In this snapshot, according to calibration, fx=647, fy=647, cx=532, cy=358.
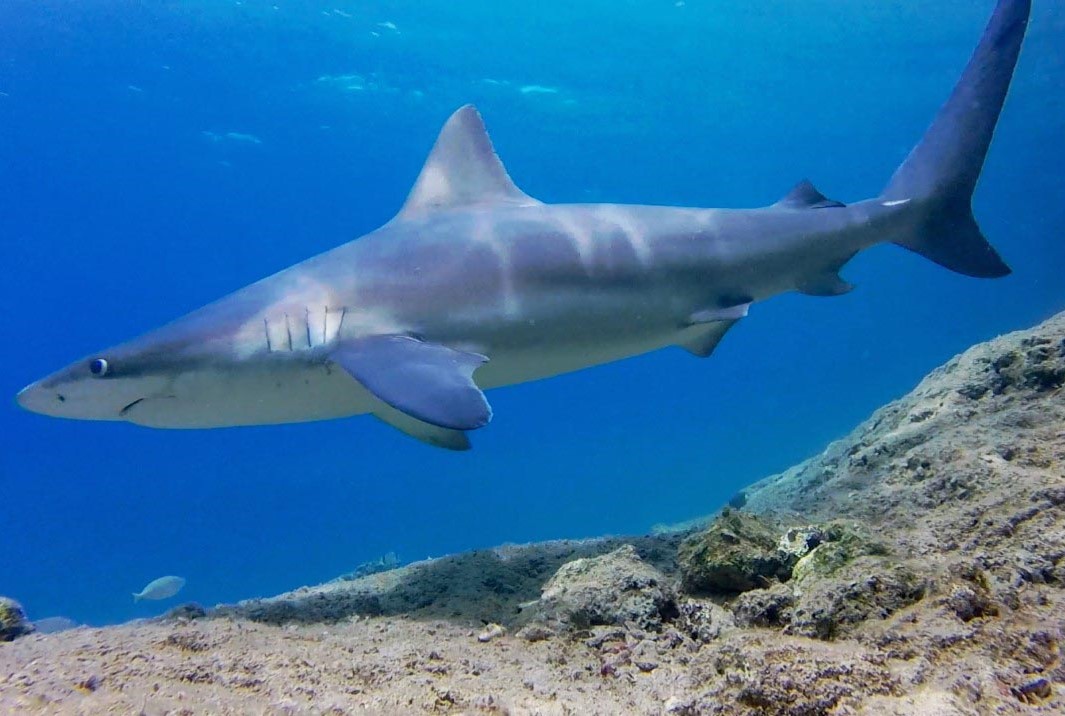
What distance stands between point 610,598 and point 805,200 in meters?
3.78

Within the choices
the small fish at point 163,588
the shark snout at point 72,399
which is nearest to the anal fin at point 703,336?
the shark snout at point 72,399

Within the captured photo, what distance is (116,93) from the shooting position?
34312mm

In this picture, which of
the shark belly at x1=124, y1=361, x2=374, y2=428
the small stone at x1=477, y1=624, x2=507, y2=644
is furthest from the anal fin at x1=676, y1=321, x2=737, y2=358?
the small stone at x1=477, y1=624, x2=507, y2=644

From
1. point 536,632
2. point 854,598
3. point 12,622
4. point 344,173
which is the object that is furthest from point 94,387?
point 344,173

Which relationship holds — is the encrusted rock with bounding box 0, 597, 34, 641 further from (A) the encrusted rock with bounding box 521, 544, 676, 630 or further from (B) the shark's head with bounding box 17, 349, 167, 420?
(A) the encrusted rock with bounding box 521, 544, 676, 630

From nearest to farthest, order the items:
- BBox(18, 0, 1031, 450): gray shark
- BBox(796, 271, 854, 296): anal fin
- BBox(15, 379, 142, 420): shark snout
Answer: BBox(15, 379, 142, 420): shark snout
BBox(18, 0, 1031, 450): gray shark
BBox(796, 271, 854, 296): anal fin

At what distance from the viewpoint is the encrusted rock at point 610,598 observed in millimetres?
2865

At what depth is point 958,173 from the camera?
485cm

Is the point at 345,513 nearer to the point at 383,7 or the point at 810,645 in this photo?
the point at 383,7

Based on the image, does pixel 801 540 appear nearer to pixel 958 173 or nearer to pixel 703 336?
pixel 703 336

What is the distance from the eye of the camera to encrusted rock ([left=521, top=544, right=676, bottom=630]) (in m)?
2.87

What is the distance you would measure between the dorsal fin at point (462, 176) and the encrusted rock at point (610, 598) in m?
3.00

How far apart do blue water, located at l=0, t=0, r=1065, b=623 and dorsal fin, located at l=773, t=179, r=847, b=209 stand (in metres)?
21.3

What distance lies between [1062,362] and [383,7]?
105 feet
